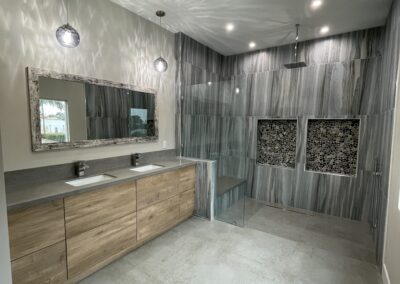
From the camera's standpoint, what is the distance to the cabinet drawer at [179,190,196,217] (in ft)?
10.5

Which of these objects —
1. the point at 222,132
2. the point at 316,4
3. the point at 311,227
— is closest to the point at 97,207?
the point at 222,132

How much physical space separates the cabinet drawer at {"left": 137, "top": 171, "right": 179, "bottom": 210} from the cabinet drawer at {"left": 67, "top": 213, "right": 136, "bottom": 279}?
0.72 feet

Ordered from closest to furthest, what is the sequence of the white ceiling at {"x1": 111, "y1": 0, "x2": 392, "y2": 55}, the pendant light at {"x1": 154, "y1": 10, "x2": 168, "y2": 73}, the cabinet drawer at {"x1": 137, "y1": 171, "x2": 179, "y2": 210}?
the cabinet drawer at {"x1": 137, "y1": 171, "x2": 179, "y2": 210}, the white ceiling at {"x1": 111, "y1": 0, "x2": 392, "y2": 55}, the pendant light at {"x1": 154, "y1": 10, "x2": 168, "y2": 73}

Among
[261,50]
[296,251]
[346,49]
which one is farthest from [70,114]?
[346,49]

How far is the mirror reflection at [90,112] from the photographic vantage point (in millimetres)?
2166

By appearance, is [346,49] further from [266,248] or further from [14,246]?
[14,246]

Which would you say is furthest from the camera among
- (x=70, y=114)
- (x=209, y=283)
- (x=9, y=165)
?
(x=70, y=114)

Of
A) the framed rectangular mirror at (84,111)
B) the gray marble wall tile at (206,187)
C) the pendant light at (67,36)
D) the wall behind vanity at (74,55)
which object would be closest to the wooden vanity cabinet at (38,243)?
the wall behind vanity at (74,55)

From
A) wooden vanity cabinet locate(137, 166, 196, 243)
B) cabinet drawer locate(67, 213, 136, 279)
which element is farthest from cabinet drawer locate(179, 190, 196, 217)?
cabinet drawer locate(67, 213, 136, 279)

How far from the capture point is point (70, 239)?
192 cm

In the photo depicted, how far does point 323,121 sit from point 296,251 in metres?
2.16

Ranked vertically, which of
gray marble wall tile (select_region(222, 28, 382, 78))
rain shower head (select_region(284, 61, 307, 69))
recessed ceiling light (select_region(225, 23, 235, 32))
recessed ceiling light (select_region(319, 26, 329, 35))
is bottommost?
rain shower head (select_region(284, 61, 307, 69))

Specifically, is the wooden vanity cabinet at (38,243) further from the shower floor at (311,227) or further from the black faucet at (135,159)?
the shower floor at (311,227)

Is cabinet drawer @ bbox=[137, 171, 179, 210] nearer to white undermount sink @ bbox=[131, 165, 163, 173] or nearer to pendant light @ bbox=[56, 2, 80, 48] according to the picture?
white undermount sink @ bbox=[131, 165, 163, 173]
